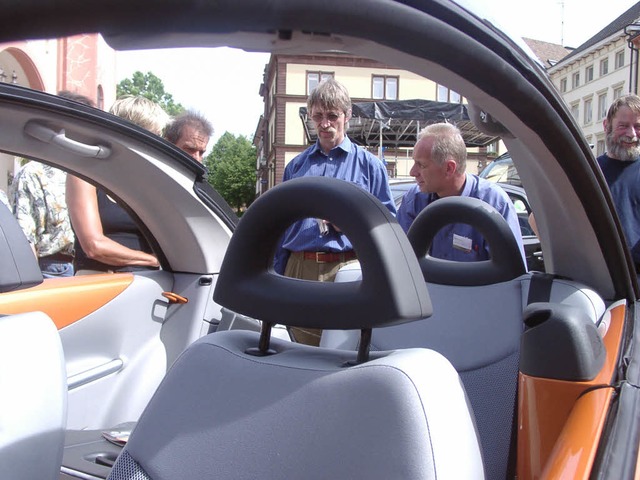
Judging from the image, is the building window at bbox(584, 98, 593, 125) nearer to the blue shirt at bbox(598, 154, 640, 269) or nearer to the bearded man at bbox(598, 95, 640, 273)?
the bearded man at bbox(598, 95, 640, 273)

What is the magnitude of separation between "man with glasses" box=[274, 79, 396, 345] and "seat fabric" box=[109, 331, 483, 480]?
205cm

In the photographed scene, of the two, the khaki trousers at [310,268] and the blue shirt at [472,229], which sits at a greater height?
the blue shirt at [472,229]

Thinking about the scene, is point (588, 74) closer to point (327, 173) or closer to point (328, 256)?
point (327, 173)

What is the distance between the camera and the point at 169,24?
0.57m

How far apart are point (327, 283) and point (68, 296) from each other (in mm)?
1793

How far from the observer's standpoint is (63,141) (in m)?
2.45

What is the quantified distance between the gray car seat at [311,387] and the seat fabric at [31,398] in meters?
0.38

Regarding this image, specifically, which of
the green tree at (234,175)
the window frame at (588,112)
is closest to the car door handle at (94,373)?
the window frame at (588,112)

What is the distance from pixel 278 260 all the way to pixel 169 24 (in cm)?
316

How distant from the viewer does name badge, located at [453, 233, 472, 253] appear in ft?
8.80

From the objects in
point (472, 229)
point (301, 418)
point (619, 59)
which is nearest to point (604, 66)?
point (619, 59)

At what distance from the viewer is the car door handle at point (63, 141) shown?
2385 mm

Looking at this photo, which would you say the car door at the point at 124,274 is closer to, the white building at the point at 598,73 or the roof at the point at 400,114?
the roof at the point at 400,114

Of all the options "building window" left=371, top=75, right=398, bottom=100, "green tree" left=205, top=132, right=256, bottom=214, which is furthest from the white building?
"green tree" left=205, top=132, right=256, bottom=214
